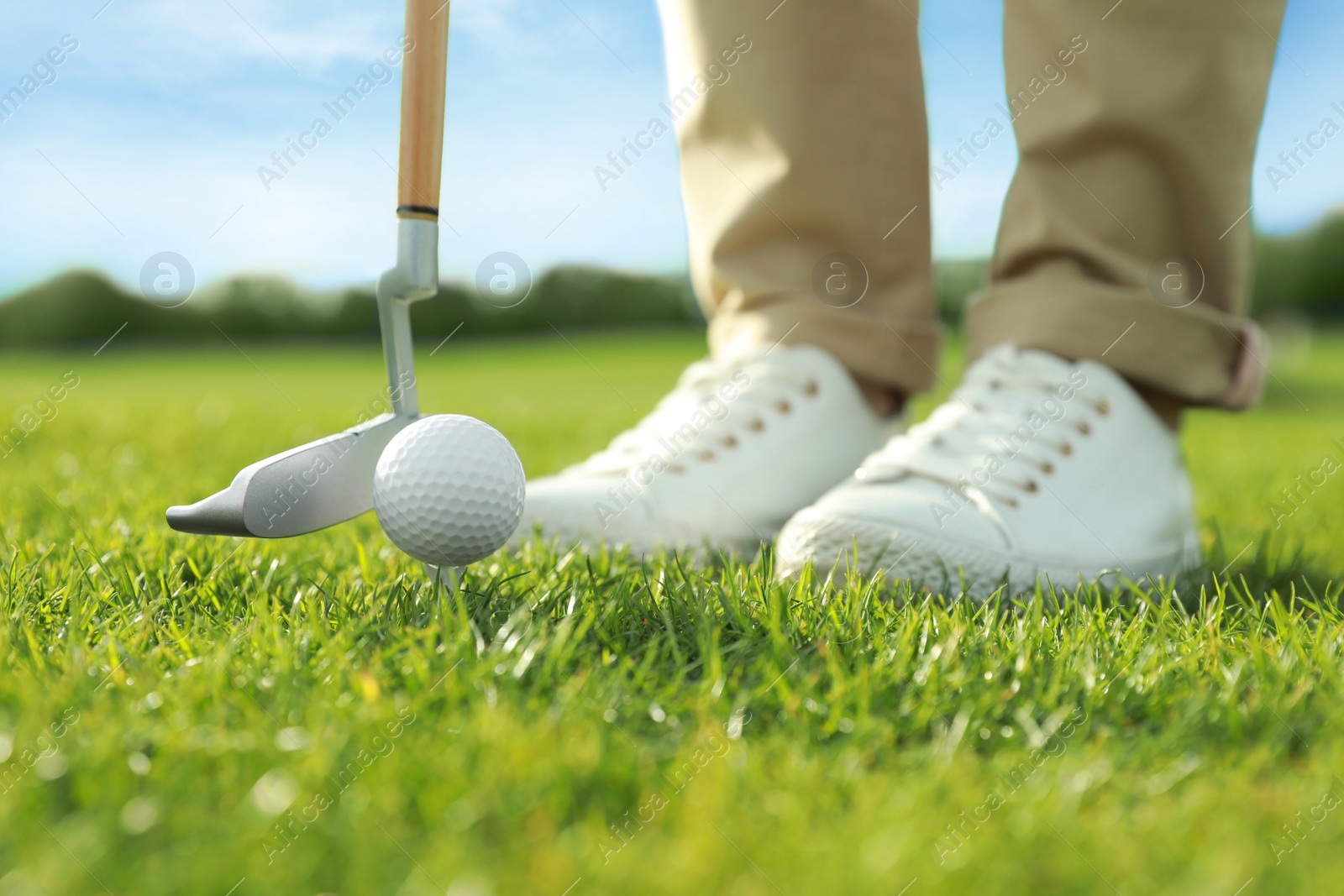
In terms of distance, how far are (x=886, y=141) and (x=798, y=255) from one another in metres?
0.31

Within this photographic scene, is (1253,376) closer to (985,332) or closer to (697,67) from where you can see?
(985,332)

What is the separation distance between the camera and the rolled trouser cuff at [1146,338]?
1.93 metres

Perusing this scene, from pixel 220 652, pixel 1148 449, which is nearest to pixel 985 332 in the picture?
pixel 1148 449

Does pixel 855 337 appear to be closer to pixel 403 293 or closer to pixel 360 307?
pixel 403 293

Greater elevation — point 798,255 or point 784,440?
point 798,255

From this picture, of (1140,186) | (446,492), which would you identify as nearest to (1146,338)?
(1140,186)

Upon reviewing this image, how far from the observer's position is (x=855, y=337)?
7.18 ft

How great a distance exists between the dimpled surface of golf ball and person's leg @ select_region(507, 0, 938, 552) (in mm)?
468

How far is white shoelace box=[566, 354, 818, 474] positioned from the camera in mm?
2053

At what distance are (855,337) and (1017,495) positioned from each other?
57cm

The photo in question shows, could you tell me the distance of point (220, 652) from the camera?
3.83ft

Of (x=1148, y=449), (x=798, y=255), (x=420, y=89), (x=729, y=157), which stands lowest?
(x=1148, y=449)

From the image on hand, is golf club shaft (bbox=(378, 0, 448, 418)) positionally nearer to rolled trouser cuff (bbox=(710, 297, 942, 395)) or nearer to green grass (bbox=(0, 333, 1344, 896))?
green grass (bbox=(0, 333, 1344, 896))

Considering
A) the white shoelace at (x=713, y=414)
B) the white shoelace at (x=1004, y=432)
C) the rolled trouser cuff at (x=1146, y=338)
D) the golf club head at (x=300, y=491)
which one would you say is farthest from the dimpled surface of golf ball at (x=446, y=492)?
the rolled trouser cuff at (x=1146, y=338)
